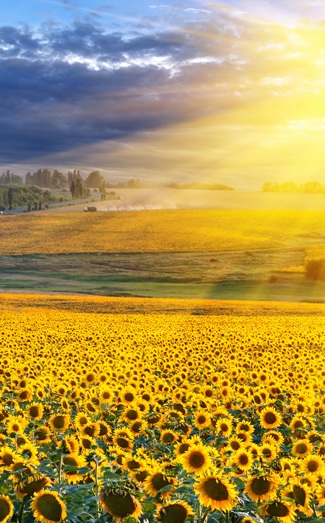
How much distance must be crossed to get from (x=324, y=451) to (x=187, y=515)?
3.27 meters

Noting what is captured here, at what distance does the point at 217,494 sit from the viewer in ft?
10.2

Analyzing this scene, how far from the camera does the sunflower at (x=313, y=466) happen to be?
461 centimetres

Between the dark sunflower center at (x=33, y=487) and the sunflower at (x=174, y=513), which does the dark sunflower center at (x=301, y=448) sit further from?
the dark sunflower center at (x=33, y=487)

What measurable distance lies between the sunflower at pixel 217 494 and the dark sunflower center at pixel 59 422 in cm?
322

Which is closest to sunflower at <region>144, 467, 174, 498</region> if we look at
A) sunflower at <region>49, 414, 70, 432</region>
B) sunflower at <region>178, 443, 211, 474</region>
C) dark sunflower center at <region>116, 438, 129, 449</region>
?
sunflower at <region>178, 443, 211, 474</region>

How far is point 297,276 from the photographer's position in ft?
239

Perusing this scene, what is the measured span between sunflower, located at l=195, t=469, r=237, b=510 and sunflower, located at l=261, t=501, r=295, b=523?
40cm

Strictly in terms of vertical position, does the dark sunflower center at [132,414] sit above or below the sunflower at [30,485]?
below

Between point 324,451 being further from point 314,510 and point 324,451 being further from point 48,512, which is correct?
point 48,512

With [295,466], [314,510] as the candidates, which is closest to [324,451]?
[295,466]

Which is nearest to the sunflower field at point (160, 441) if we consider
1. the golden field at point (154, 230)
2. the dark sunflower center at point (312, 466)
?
the dark sunflower center at point (312, 466)

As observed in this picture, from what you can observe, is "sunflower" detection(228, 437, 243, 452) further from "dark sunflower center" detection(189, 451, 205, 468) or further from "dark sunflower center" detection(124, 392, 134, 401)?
"dark sunflower center" detection(124, 392, 134, 401)

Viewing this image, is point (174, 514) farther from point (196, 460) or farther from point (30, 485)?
point (30, 485)

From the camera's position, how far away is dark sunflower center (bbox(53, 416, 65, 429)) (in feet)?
19.2
